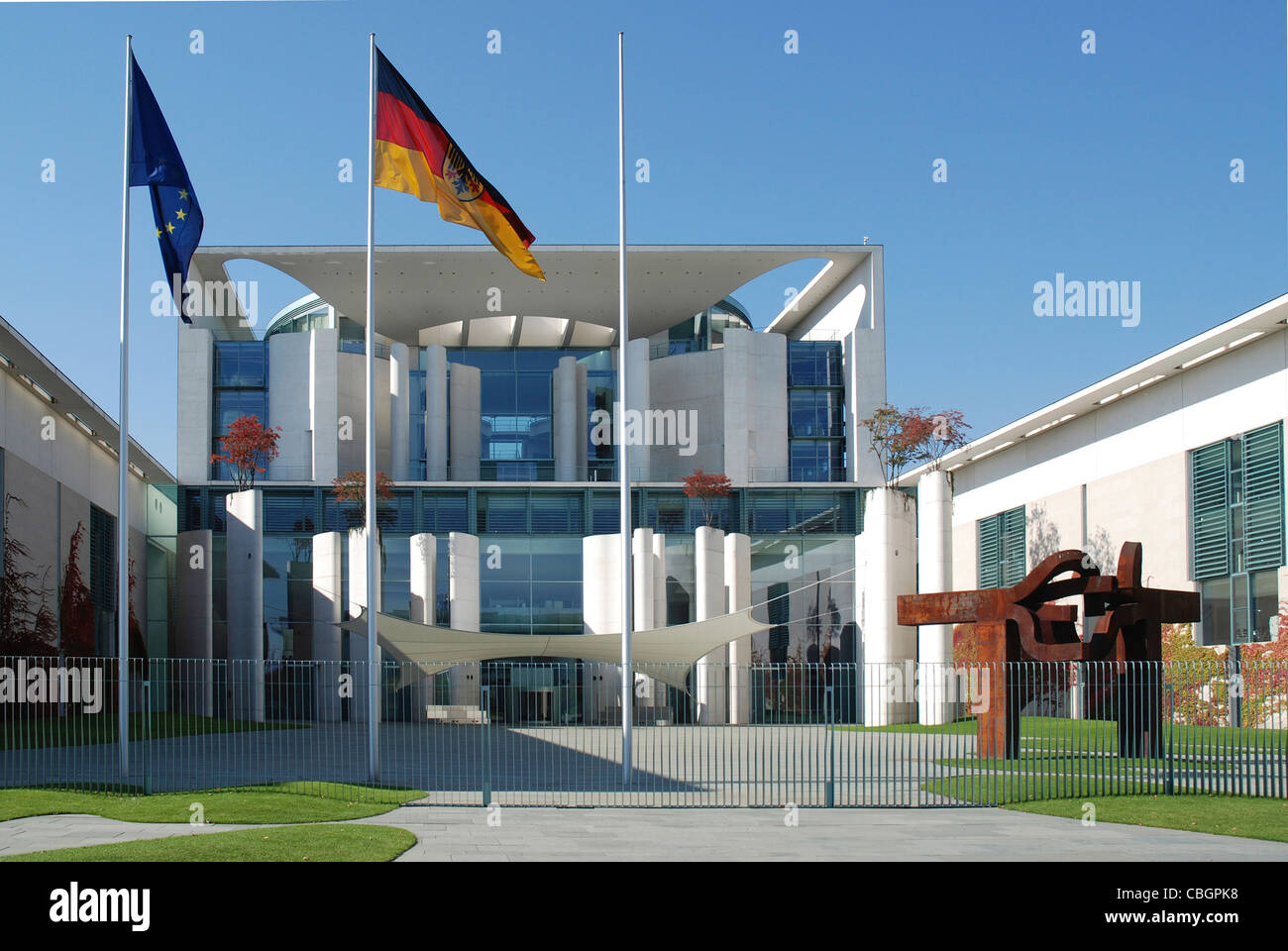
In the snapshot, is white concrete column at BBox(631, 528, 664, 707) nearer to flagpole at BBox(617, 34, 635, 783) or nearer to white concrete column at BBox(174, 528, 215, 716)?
white concrete column at BBox(174, 528, 215, 716)

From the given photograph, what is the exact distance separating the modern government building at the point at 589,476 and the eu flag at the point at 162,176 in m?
9.53

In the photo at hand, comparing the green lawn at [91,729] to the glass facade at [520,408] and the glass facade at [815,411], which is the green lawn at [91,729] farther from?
the glass facade at [815,411]

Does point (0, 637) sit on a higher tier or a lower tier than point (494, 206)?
lower

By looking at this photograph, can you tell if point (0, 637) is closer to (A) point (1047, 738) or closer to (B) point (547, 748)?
(B) point (547, 748)

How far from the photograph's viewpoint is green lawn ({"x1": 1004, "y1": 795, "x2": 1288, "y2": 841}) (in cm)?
1562

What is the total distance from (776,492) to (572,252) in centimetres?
1127

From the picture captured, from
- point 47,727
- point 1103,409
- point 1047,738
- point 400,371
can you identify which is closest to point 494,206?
point 47,727

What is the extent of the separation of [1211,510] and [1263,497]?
6.50ft

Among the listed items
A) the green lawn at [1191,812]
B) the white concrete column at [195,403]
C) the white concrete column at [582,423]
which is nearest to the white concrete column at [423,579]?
the white concrete column at [195,403]

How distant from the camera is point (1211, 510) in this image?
102 ft

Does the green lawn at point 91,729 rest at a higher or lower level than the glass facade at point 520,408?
lower

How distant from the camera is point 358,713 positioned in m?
39.0

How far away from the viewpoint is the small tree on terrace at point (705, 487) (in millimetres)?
42594

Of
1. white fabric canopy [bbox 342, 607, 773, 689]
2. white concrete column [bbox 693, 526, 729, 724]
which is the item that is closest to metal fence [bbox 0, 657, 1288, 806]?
white fabric canopy [bbox 342, 607, 773, 689]
